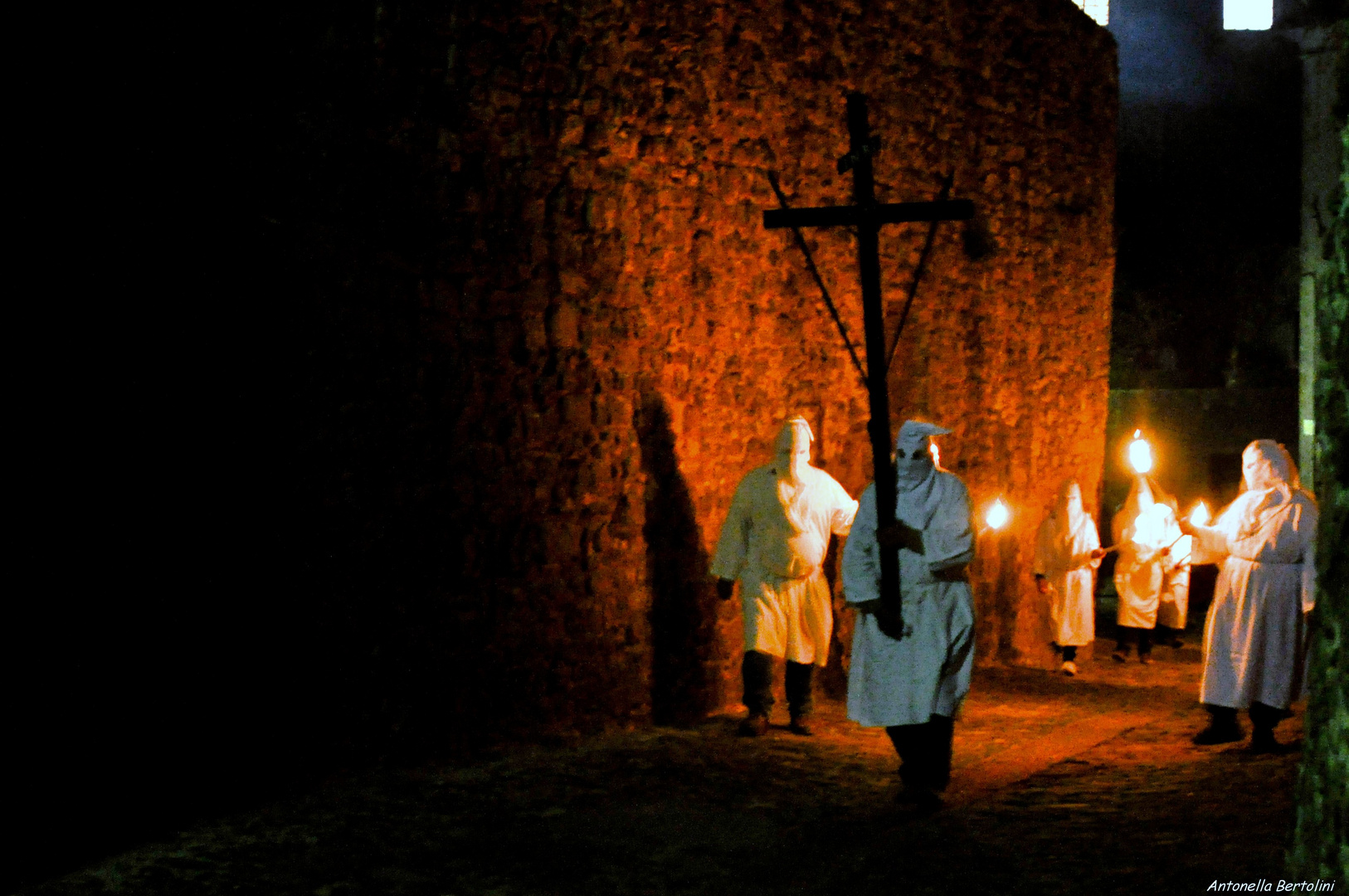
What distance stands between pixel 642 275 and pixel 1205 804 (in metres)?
3.94

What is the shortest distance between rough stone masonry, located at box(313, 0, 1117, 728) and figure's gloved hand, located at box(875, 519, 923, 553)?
2.08 meters

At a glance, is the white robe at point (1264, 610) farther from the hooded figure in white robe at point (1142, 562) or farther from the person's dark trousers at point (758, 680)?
the hooded figure in white robe at point (1142, 562)

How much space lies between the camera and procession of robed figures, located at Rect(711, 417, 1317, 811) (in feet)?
20.6

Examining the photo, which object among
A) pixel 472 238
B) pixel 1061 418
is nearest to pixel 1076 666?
pixel 1061 418

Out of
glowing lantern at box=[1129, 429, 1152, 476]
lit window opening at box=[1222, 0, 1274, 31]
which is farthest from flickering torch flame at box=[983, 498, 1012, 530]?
lit window opening at box=[1222, 0, 1274, 31]

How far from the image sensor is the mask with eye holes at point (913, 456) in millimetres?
6492

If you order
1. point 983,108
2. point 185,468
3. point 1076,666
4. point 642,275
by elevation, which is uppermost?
point 983,108

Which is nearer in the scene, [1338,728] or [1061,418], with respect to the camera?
[1338,728]

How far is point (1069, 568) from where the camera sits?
11.9 metres

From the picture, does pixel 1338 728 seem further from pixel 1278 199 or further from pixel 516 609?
pixel 1278 199

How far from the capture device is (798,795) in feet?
21.4

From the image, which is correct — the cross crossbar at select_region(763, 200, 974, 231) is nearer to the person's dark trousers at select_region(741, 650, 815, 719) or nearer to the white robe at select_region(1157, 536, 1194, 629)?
the person's dark trousers at select_region(741, 650, 815, 719)

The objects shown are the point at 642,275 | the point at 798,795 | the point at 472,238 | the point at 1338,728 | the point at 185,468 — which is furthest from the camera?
the point at 642,275

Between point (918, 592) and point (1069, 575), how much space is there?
19.4ft
